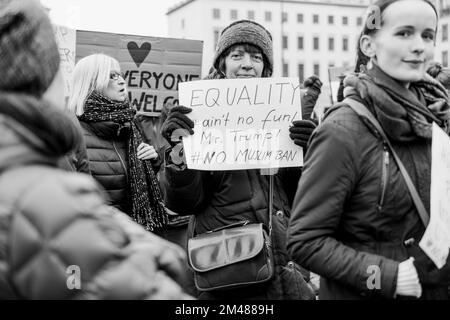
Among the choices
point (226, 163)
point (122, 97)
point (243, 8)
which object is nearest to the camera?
point (226, 163)

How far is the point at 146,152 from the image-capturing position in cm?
514

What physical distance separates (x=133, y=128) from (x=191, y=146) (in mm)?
1629

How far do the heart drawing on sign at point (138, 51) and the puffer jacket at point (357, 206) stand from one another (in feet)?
13.6

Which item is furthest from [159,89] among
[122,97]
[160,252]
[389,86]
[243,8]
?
[243,8]

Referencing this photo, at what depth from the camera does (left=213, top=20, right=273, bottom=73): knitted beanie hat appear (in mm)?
3934

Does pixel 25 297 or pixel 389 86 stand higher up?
pixel 389 86

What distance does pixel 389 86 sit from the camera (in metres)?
2.65

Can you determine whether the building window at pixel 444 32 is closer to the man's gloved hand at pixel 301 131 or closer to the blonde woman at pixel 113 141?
the blonde woman at pixel 113 141

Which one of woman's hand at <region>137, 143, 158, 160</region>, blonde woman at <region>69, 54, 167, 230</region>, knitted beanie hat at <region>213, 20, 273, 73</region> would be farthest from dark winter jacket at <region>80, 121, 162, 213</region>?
knitted beanie hat at <region>213, 20, 273, 73</region>

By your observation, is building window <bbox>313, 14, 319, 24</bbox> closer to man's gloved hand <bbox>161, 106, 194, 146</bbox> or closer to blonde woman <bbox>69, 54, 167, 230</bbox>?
blonde woman <bbox>69, 54, 167, 230</bbox>

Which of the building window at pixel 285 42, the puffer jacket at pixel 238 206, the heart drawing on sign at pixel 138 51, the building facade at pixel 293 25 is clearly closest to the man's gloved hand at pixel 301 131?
the puffer jacket at pixel 238 206

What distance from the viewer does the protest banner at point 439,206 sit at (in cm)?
245

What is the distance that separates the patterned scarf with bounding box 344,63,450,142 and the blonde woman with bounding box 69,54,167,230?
2558 millimetres

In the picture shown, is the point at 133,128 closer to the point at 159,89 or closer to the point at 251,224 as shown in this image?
the point at 159,89
